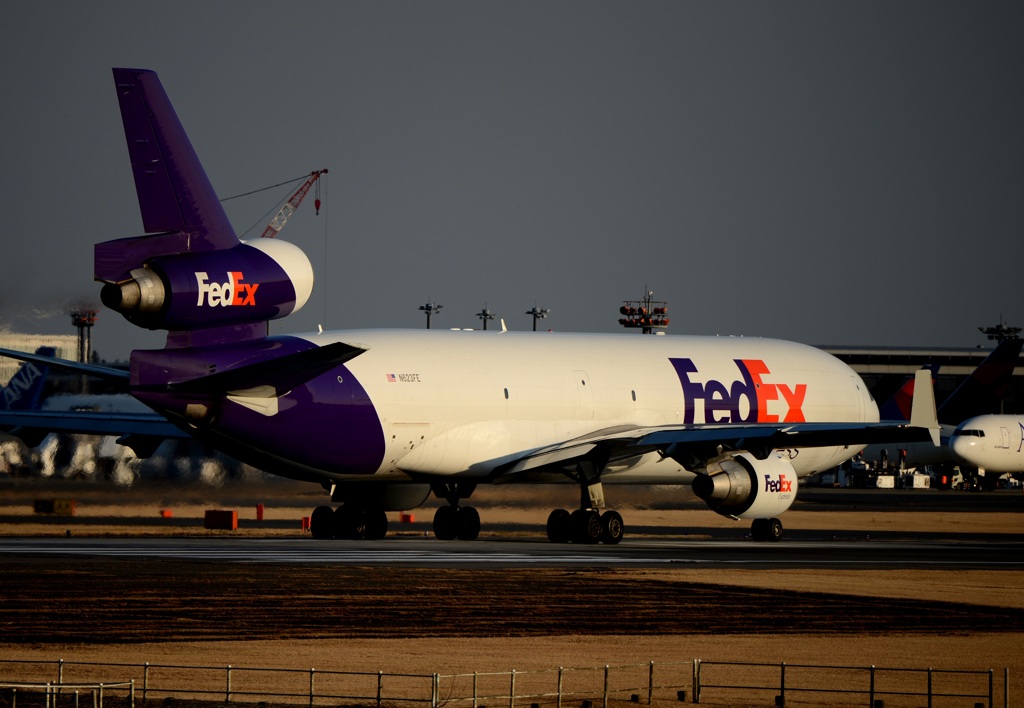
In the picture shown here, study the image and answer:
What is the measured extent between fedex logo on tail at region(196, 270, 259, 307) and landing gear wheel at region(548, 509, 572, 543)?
13.3 meters

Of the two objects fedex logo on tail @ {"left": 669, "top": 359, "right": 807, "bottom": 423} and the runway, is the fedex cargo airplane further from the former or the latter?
the runway

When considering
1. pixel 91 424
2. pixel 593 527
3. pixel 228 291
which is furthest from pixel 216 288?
pixel 593 527

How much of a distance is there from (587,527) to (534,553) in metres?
4.83

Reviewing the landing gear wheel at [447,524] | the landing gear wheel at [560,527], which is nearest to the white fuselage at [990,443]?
the landing gear wheel at [560,527]

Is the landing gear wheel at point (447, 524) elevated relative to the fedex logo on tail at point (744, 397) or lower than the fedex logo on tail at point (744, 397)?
lower

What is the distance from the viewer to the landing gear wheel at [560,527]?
43500 millimetres

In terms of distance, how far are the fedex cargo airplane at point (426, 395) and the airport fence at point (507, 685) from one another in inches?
538

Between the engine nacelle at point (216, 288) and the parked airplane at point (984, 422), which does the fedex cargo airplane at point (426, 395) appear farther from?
the parked airplane at point (984, 422)

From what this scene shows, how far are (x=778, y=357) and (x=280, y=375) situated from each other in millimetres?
19203

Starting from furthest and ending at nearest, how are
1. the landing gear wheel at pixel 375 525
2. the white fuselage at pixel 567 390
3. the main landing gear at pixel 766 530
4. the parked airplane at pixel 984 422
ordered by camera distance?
the parked airplane at pixel 984 422 → the main landing gear at pixel 766 530 → the landing gear wheel at pixel 375 525 → the white fuselage at pixel 567 390

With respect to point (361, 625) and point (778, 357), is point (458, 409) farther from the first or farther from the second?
point (361, 625)

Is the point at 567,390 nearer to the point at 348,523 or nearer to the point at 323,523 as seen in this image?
the point at 348,523

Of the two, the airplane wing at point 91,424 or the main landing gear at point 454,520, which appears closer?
the main landing gear at point 454,520

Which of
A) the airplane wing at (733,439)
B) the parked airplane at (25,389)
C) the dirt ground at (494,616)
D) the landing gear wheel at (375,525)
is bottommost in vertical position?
the dirt ground at (494,616)
